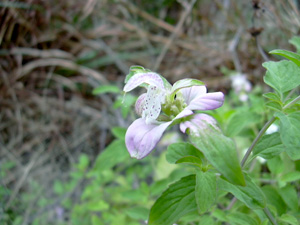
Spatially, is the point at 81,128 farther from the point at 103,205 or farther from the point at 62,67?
the point at 103,205

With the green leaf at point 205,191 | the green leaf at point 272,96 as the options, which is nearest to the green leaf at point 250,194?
the green leaf at point 205,191

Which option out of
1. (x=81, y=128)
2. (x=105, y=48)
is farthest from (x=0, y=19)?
(x=81, y=128)

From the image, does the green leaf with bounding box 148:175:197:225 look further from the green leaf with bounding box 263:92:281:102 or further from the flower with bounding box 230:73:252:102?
the flower with bounding box 230:73:252:102

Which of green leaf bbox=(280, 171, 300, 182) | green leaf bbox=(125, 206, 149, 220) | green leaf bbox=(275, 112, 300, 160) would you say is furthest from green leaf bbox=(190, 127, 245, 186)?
green leaf bbox=(125, 206, 149, 220)

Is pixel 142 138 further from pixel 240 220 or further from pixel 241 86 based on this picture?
pixel 241 86

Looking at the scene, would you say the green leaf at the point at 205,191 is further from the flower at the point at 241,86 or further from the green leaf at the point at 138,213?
the flower at the point at 241,86

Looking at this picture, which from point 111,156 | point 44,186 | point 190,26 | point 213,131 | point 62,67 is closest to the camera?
point 213,131

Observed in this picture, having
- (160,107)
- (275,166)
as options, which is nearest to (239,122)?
(275,166)
